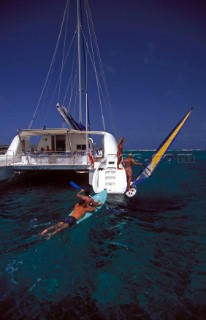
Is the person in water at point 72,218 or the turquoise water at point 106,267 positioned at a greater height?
the person in water at point 72,218

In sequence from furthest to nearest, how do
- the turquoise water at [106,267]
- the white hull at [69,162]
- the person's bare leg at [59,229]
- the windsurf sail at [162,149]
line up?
the windsurf sail at [162,149] < the white hull at [69,162] < the person's bare leg at [59,229] < the turquoise water at [106,267]

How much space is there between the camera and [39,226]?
8625mm

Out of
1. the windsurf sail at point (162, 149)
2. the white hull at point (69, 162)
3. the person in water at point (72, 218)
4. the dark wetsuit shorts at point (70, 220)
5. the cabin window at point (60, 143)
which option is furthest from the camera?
the cabin window at point (60, 143)

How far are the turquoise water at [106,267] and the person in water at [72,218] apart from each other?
0.31m

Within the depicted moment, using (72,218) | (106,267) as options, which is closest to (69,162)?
(72,218)

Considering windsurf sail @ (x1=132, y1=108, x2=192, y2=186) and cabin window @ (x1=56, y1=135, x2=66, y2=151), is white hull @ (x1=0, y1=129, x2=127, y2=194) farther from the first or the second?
windsurf sail @ (x1=132, y1=108, x2=192, y2=186)

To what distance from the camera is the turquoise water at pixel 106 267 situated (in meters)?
4.34

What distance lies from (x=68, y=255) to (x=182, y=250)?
3.40 metres

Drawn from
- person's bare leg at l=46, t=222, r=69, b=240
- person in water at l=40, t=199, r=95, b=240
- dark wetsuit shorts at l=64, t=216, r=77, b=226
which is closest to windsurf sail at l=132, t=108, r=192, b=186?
person in water at l=40, t=199, r=95, b=240

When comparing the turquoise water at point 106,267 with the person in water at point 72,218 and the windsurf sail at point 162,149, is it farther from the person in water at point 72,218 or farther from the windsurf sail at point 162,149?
the windsurf sail at point 162,149

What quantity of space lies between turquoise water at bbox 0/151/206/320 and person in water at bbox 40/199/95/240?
0.31m

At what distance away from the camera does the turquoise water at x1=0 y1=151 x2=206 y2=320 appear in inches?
171

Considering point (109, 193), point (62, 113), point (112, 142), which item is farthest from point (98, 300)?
point (62, 113)

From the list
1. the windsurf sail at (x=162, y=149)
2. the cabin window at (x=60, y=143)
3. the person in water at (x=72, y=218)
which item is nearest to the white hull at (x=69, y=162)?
the cabin window at (x=60, y=143)
